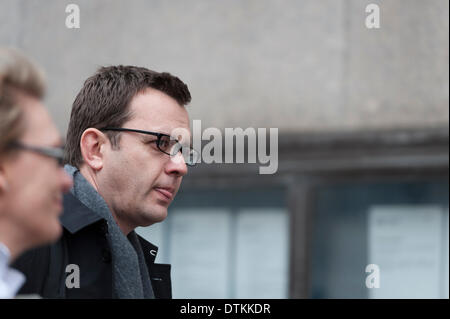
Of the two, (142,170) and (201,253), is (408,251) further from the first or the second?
(142,170)

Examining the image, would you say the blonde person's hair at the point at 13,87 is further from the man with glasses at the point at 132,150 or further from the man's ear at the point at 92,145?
the man's ear at the point at 92,145

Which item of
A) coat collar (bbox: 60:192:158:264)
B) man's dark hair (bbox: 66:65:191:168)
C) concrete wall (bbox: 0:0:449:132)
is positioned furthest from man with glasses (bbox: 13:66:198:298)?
concrete wall (bbox: 0:0:449:132)

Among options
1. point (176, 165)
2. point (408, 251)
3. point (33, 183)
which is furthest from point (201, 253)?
point (33, 183)

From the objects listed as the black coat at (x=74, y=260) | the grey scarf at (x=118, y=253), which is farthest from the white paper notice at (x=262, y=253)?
the black coat at (x=74, y=260)

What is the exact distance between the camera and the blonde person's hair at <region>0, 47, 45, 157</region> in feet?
5.70

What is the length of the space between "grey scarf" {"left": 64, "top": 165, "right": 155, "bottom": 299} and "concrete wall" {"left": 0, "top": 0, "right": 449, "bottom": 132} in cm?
315

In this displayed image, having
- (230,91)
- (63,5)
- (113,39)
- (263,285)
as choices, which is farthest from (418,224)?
(63,5)

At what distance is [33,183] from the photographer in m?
1.79

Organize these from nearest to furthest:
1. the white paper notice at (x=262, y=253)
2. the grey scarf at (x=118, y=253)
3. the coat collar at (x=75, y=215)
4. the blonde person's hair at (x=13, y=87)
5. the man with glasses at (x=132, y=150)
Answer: the blonde person's hair at (x=13, y=87)
the coat collar at (x=75, y=215)
the grey scarf at (x=118, y=253)
the man with glasses at (x=132, y=150)
the white paper notice at (x=262, y=253)

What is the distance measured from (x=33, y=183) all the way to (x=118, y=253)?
1.02 metres

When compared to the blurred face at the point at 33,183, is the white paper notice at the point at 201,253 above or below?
above

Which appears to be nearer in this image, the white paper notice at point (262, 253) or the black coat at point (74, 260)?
the black coat at point (74, 260)

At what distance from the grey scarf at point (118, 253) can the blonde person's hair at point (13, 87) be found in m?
1.03

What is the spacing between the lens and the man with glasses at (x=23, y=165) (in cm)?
176
